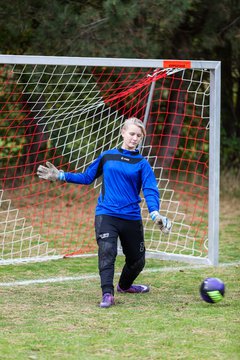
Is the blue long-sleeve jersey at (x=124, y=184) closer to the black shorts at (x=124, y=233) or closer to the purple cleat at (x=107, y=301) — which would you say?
the black shorts at (x=124, y=233)

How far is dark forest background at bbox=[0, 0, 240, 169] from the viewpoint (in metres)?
11.5

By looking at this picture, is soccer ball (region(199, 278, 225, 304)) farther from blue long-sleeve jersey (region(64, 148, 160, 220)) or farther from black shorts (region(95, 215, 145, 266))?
blue long-sleeve jersey (region(64, 148, 160, 220))

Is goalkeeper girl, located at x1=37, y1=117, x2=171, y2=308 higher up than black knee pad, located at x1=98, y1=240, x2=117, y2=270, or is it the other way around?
goalkeeper girl, located at x1=37, y1=117, x2=171, y2=308

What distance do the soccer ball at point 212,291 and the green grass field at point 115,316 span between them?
0.25 feet

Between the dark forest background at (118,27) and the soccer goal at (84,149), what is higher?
the dark forest background at (118,27)

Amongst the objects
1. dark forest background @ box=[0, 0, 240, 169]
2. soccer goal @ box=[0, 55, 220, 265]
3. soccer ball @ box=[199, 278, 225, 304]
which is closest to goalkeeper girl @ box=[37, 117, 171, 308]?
soccer ball @ box=[199, 278, 225, 304]

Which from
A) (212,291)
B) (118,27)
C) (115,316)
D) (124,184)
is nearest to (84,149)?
(118,27)

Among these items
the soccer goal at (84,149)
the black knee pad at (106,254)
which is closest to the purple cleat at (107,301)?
the black knee pad at (106,254)

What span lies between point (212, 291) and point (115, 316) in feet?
2.57

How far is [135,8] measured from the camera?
1123cm

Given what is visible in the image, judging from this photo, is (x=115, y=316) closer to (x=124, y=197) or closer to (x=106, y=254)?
(x=106, y=254)

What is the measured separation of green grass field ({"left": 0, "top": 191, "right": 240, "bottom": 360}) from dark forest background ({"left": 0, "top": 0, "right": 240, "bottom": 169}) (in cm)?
447

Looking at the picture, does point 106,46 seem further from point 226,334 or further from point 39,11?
point 226,334

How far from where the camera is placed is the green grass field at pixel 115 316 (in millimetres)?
4992
